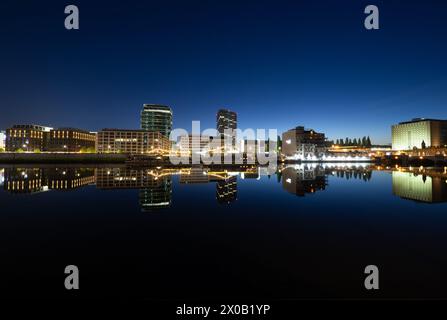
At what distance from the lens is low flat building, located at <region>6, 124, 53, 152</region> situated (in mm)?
139000

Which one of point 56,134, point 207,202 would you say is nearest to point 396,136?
point 207,202

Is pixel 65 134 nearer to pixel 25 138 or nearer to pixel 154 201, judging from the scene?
pixel 25 138

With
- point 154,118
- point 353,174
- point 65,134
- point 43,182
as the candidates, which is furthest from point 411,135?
point 65,134

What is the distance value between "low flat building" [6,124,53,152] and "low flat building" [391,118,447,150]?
20518cm

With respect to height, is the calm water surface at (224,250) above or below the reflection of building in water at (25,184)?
below

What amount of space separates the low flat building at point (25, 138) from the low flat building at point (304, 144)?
13795 centimetres

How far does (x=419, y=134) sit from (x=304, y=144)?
215 feet

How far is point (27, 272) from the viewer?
5.50 metres

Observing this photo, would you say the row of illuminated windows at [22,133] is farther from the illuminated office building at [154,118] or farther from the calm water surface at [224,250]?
the calm water surface at [224,250]

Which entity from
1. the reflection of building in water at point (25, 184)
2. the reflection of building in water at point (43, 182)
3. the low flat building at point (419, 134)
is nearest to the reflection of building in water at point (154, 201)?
the reflection of building in water at point (43, 182)

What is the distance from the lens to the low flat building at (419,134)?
13850 cm

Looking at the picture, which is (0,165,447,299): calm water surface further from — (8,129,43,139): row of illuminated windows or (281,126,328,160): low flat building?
(8,129,43,139): row of illuminated windows
